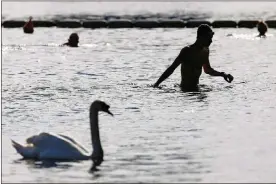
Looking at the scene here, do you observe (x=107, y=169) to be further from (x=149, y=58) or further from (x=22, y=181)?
(x=149, y=58)

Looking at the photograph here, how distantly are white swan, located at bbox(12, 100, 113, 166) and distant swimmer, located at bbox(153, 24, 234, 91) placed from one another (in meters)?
9.10

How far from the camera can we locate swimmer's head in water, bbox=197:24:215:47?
2566cm

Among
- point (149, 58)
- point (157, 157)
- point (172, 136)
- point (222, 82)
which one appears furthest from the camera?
point (149, 58)

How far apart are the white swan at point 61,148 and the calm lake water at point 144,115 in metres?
0.19

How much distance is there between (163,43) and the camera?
53.3 m

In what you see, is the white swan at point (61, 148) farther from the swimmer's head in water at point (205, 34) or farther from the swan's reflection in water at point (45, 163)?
the swimmer's head in water at point (205, 34)

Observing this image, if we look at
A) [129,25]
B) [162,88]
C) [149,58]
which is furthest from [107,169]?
[129,25]

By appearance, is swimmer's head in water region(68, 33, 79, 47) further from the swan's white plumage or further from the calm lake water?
the swan's white plumage

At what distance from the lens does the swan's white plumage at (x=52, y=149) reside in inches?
686

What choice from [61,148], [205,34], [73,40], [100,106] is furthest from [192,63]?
[73,40]

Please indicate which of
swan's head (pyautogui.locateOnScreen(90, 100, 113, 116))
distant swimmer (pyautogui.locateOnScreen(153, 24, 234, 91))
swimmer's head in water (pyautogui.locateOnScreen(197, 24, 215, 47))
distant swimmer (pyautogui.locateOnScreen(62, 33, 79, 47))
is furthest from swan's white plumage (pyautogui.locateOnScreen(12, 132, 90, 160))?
distant swimmer (pyautogui.locateOnScreen(62, 33, 79, 47))

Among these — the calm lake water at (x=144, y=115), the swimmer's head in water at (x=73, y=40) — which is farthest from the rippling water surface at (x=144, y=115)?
the swimmer's head in water at (x=73, y=40)

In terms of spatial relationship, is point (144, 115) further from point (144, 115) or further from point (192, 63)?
point (192, 63)

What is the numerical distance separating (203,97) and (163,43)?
26512 mm
